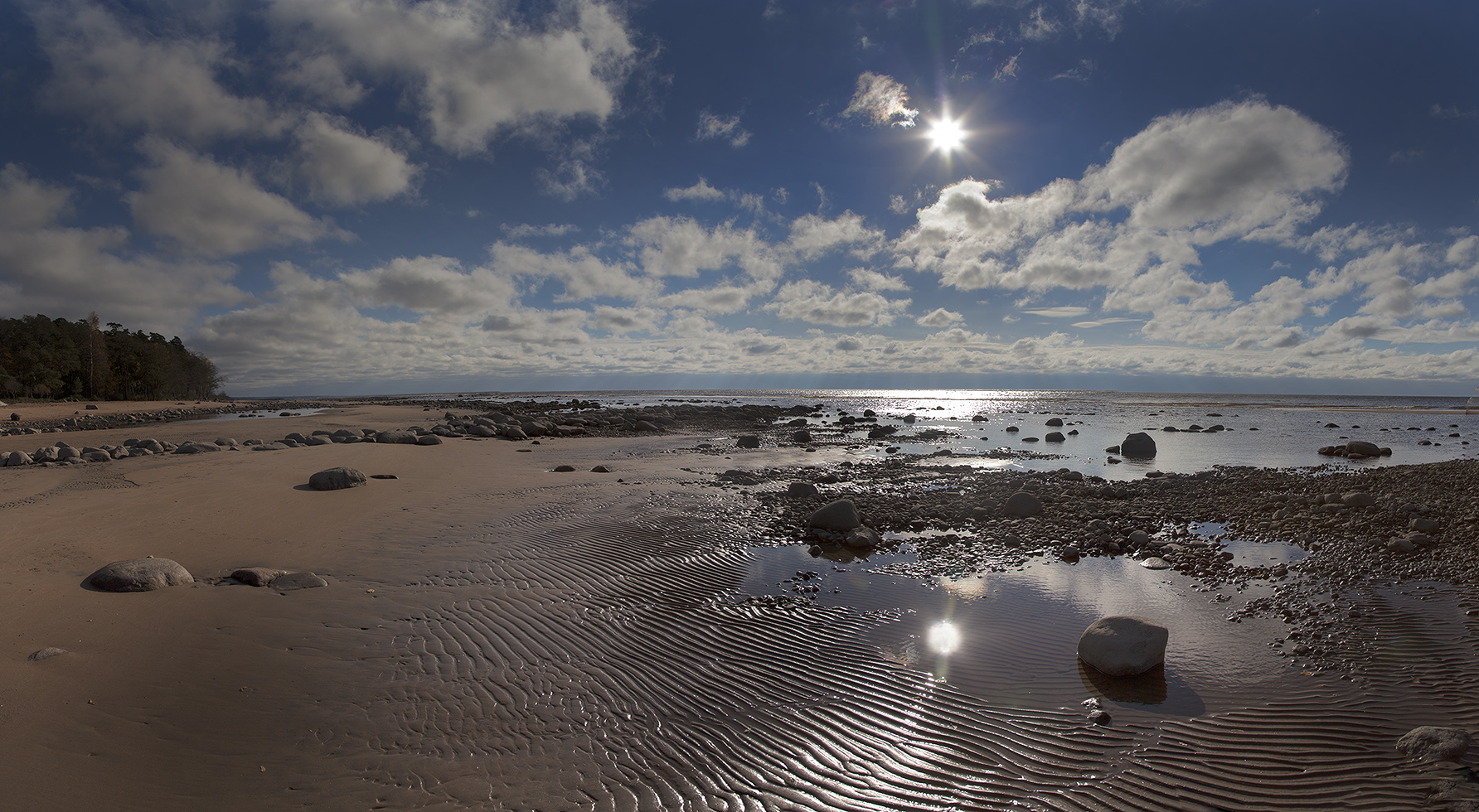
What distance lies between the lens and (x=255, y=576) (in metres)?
7.59

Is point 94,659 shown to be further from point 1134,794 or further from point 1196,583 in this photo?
point 1196,583

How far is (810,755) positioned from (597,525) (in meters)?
7.80

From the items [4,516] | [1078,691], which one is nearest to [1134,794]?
[1078,691]

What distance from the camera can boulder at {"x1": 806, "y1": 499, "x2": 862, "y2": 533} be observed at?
11398mm

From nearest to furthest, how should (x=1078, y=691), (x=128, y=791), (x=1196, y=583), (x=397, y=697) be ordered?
(x=128, y=791) → (x=397, y=697) → (x=1078, y=691) → (x=1196, y=583)

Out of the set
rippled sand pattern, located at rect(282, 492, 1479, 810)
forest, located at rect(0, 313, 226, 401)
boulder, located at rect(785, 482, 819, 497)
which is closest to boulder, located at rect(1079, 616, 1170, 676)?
rippled sand pattern, located at rect(282, 492, 1479, 810)

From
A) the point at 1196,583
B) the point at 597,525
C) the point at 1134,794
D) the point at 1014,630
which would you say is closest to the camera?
the point at 1134,794

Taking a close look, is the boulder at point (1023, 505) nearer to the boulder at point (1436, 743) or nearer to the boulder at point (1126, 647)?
the boulder at point (1126, 647)

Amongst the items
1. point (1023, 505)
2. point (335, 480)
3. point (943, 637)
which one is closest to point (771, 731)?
point (943, 637)

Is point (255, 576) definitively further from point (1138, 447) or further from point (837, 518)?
point (1138, 447)

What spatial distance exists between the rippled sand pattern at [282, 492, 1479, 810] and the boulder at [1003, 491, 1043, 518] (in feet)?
18.4

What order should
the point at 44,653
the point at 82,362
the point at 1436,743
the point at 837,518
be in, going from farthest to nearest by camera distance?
the point at 82,362 → the point at 837,518 → the point at 44,653 → the point at 1436,743

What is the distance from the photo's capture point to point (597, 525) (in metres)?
11.6

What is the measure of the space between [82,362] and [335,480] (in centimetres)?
9101
